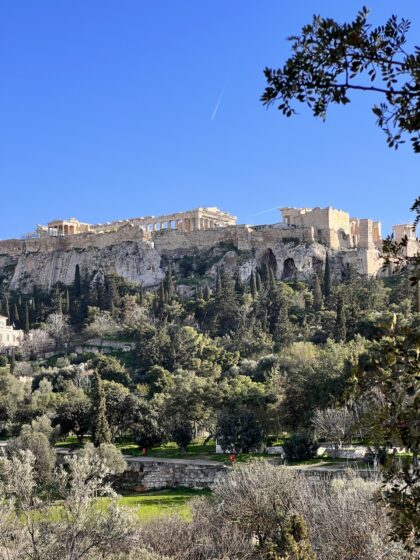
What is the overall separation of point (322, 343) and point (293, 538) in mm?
33709

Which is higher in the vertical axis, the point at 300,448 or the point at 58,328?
the point at 58,328

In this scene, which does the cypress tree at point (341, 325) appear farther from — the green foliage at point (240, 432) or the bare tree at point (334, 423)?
the bare tree at point (334, 423)

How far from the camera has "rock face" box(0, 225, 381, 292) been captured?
70188mm

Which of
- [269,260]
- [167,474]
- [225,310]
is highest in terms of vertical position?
[269,260]

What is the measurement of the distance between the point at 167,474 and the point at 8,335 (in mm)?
36304

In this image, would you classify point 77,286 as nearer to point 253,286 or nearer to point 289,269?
point 253,286

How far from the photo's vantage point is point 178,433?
108ft

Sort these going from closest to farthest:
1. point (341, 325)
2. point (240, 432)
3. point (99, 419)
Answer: point (240, 432) → point (99, 419) → point (341, 325)

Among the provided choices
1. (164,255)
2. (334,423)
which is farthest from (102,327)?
(334,423)

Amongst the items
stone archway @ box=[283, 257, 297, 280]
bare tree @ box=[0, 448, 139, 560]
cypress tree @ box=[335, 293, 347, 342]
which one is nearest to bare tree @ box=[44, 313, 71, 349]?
stone archway @ box=[283, 257, 297, 280]

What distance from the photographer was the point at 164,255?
7962cm

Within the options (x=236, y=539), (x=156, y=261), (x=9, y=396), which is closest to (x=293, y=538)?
(x=236, y=539)

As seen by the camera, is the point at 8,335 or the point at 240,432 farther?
the point at 8,335

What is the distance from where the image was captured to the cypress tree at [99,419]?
108 ft
